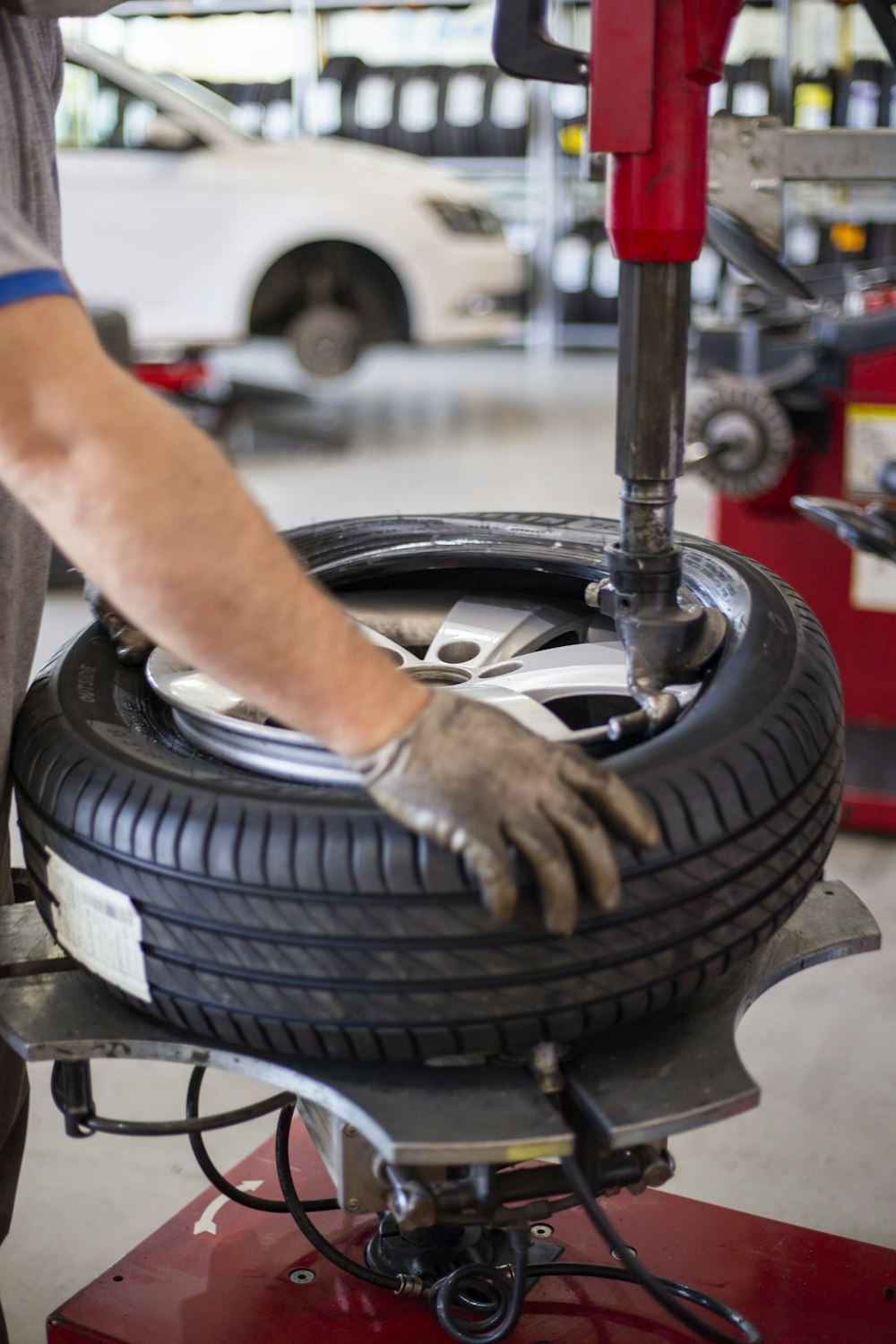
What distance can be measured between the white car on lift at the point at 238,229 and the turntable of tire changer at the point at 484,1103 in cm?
475

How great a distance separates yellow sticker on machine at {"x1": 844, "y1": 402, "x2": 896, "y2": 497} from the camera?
2252 millimetres

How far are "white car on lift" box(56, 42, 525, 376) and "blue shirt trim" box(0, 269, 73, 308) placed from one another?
4816mm

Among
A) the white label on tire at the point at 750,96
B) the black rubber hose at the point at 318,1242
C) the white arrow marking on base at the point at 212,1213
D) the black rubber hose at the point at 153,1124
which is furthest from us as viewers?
the white label on tire at the point at 750,96

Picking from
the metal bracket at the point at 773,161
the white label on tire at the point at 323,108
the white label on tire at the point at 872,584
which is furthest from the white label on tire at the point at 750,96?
the metal bracket at the point at 773,161

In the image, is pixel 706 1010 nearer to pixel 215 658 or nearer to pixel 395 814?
pixel 395 814

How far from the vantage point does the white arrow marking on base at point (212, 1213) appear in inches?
44.9

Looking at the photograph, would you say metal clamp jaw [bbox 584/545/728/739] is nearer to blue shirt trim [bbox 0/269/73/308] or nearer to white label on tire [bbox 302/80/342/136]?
blue shirt trim [bbox 0/269/73/308]

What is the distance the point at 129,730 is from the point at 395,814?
0.96 feet

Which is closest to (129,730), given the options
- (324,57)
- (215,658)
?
(215,658)

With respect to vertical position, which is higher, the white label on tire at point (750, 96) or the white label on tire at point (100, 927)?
the white label on tire at point (750, 96)

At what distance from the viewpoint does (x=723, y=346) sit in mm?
2453

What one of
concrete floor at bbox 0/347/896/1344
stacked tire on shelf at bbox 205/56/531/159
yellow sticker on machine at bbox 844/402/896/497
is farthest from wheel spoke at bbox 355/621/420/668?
stacked tire on shelf at bbox 205/56/531/159

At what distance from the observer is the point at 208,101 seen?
6.53 meters

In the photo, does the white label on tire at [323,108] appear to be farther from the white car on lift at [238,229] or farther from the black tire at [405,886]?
the black tire at [405,886]
